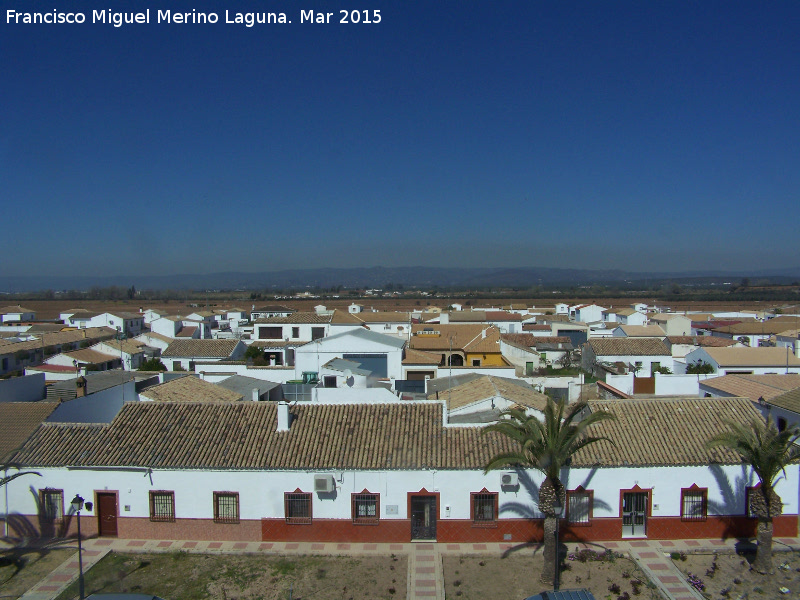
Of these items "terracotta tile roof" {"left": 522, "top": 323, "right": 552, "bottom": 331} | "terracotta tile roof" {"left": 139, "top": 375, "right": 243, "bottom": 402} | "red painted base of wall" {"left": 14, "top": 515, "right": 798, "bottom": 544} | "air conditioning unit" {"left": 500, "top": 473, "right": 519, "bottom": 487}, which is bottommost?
"red painted base of wall" {"left": 14, "top": 515, "right": 798, "bottom": 544}

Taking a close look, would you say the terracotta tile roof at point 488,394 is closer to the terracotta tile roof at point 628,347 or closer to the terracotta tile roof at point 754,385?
the terracotta tile roof at point 754,385

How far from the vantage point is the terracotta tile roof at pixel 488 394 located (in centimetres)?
1917

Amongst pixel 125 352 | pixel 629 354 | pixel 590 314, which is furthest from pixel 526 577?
pixel 590 314

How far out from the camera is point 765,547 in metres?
14.3

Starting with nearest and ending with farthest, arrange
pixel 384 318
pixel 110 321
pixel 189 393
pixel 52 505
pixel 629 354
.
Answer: pixel 52 505
pixel 189 393
pixel 629 354
pixel 384 318
pixel 110 321

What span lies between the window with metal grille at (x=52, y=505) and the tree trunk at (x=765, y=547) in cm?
1766

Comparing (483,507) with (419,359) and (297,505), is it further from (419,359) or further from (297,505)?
(419,359)

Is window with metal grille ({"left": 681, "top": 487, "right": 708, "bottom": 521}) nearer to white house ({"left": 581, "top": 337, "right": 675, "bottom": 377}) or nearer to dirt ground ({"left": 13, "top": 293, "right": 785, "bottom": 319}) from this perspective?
white house ({"left": 581, "top": 337, "right": 675, "bottom": 377})

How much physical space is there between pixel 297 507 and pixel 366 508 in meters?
1.81

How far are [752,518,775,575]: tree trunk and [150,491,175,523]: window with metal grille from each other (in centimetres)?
1459

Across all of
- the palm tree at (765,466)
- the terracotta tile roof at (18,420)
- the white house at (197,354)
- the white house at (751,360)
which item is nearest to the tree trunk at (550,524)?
the palm tree at (765,466)

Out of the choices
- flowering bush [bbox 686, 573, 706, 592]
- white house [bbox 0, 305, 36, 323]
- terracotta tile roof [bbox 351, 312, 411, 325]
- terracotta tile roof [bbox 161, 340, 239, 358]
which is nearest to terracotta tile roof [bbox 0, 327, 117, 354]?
terracotta tile roof [bbox 161, 340, 239, 358]

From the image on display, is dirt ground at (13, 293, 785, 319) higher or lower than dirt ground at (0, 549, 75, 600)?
lower

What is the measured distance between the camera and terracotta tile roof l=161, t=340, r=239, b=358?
42.8m
